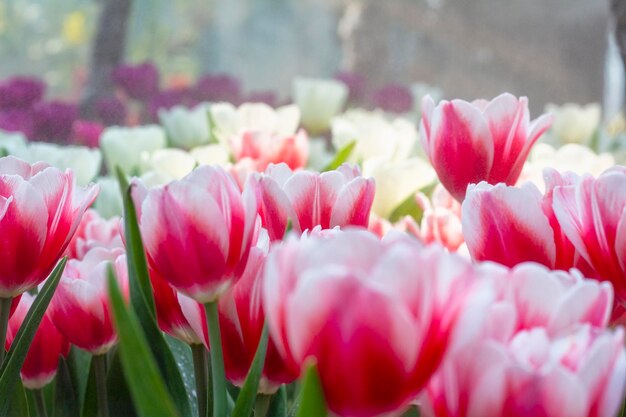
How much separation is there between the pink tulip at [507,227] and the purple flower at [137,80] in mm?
1267

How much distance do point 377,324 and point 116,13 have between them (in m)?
1.68

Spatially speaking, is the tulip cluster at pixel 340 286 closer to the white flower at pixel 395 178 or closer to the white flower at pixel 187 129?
the white flower at pixel 395 178

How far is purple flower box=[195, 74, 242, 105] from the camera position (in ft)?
5.61

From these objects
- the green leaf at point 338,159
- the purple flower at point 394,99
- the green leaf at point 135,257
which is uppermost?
the green leaf at point 135,257

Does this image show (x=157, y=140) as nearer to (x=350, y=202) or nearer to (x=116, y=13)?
(x=350, y=202)

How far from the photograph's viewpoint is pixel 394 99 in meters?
1.77

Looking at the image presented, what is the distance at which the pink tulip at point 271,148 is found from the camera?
68 centimetres

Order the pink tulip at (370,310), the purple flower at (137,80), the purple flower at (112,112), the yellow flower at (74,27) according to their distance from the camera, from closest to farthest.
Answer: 1. the pink tulip at (370,310)
2. the purple flower at (112,112)
3. the purple flower at (137,80)
4. the yellow flower at (74,27)

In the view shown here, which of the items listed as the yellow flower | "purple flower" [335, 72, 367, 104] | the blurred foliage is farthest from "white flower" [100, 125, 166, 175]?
the yellow flower

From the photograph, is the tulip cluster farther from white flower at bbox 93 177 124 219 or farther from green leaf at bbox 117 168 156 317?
white flower at bbox 93 177 124 219

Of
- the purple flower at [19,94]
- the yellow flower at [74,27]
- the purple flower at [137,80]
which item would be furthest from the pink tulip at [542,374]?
the yellow flower at [74,27]

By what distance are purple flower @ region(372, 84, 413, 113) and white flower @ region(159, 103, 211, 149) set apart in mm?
732

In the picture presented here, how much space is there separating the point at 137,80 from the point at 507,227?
1280 millimetres

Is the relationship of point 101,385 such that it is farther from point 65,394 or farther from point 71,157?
point 71,157
